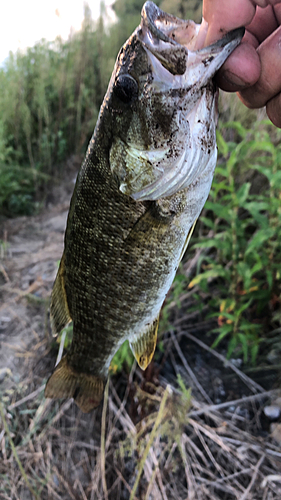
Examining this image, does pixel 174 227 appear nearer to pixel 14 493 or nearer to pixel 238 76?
pixel 238 76

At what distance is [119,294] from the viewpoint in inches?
50.3

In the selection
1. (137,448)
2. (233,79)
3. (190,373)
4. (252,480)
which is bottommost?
(252,480)

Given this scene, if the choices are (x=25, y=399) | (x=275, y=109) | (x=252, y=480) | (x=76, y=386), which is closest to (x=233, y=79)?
(x=275, y=109)

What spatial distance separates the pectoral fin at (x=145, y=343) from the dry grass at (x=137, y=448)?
0.44 m

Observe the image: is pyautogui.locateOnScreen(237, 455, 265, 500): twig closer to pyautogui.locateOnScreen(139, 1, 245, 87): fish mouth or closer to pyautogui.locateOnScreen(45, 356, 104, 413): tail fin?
pyautogui.locateOnScreen(45, 356, 104, 413): tail fin

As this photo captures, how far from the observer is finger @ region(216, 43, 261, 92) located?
3.33 feet

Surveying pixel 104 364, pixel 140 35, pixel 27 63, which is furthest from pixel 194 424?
pixel 27 63

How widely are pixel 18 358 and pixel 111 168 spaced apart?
197 cm

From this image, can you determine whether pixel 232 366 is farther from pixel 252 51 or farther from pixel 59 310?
pixel 252 51

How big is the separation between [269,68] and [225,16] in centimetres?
23

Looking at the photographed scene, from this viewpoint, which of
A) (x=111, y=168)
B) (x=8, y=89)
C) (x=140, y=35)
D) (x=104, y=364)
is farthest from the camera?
(x=8, y=89)

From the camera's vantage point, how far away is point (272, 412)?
6.64ft

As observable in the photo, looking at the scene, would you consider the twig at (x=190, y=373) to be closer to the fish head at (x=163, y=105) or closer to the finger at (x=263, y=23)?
the fish head at (x=163, y=105)

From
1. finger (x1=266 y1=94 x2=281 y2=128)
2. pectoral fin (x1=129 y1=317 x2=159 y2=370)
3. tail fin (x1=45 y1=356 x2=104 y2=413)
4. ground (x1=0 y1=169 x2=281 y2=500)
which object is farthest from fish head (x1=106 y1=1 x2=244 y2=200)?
ground (x1=0 y1=169 x2=281 y2=500)
